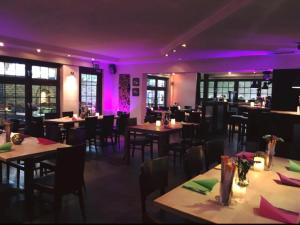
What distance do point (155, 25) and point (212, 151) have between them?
265cm

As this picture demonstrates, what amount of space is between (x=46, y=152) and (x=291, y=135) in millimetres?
4638

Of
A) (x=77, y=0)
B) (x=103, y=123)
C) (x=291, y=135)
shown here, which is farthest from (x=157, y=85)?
(x=77, y=0)

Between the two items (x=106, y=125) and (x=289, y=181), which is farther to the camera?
(x=106, y=125)

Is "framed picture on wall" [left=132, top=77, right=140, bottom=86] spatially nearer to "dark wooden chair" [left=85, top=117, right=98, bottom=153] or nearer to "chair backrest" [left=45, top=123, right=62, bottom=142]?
"dark wooden chair" [left=85, top=117, right=98, bottom=153]

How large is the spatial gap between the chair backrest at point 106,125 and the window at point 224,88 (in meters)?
9.17

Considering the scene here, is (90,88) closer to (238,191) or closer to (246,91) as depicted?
(238,191)

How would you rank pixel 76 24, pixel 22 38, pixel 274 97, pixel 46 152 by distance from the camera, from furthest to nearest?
pixel 274 97, pixel 22 38, pixel 76 24, pixel 46 152

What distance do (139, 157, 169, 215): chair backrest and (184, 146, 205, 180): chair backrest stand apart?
0.26m

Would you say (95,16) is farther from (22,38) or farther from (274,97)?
Answer: (274,97)

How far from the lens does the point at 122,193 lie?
3.69 m

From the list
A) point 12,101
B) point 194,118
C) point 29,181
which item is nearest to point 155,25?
point 29,181

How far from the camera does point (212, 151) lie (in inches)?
120

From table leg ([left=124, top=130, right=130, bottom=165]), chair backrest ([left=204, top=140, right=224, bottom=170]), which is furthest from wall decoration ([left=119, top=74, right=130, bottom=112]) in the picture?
chair backrest ([left=204, top=140, right=224, bottom=170])

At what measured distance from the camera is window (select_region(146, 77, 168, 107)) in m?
12.3
